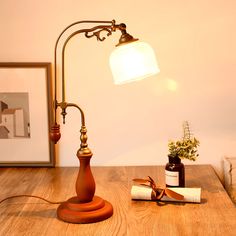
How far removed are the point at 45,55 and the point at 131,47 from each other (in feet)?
2.23

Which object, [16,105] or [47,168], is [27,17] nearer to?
[16,105]

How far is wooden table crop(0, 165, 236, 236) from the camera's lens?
4.08 ft

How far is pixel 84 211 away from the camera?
1338mm

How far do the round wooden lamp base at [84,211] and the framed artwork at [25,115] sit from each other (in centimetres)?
60

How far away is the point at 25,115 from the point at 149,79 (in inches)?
22.2

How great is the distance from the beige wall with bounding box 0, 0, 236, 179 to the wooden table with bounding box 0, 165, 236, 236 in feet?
0.53

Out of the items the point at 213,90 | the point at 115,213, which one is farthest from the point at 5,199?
the point at 213,90

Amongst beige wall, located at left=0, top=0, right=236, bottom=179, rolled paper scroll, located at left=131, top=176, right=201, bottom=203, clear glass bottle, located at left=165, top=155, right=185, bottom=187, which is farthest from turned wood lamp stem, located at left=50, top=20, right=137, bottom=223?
beige wall, located at left=0, top=0, right=236, bottom=179

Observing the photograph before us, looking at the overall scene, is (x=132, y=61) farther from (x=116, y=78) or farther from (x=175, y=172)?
A: (x=175, y=172)

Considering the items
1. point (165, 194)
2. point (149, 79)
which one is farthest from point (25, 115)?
point (165, 194)

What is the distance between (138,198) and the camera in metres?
1.47

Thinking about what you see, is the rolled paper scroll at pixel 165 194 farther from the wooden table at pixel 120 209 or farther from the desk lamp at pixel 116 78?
the desk lamp at pixel 116 78

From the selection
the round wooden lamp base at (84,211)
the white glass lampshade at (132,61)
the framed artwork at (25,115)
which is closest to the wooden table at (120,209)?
the round wooden lamp base at (84,211)

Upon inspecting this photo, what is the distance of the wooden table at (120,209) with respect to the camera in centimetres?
124
